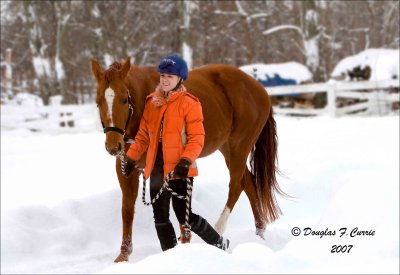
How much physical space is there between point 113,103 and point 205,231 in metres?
1.04

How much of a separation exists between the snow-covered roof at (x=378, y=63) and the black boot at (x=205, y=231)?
15680 millimetres

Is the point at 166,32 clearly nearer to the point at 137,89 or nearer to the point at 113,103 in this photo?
the point at 137,89

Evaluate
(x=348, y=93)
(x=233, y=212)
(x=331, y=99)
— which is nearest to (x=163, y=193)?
(x=233, y=212)

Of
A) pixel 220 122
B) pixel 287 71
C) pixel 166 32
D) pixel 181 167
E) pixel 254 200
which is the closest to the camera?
pixel 181 167

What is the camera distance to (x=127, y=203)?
414 cm

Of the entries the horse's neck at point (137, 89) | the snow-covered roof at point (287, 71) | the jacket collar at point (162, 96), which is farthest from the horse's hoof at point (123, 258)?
the snow-covered roof at point (287, 71)

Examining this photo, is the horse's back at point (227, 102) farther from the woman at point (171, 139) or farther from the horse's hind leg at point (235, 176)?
the woman at point (171, 139)

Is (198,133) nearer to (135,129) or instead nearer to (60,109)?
(135,129)

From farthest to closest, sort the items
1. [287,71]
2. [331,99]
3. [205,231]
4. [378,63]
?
[287,71], [378,63], [331,99], [205,231]

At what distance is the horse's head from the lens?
11.0ft

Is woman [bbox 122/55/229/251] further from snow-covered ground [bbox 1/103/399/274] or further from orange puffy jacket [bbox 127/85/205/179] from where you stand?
snow-covered ground [bbox 1/103/399/274]

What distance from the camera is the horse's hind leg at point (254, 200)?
16.4 ft

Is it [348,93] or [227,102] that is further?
[348,93]

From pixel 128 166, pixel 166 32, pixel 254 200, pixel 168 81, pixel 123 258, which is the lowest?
pixel 123 258
